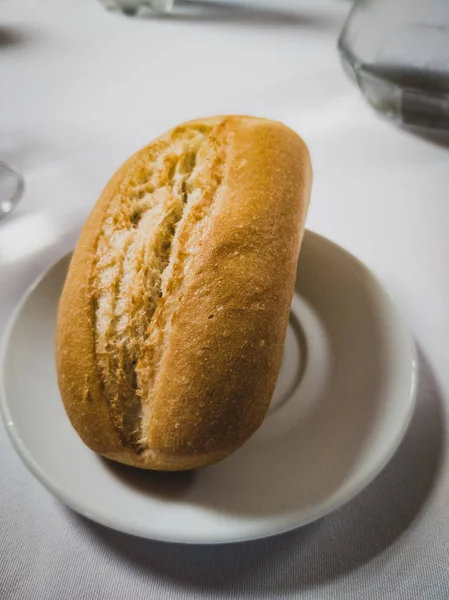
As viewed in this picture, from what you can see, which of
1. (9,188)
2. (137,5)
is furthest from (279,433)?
(137,5)

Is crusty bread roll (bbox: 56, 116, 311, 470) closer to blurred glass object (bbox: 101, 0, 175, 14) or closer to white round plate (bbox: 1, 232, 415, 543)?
white round plate (bbox: 1, 232, 415, 543)

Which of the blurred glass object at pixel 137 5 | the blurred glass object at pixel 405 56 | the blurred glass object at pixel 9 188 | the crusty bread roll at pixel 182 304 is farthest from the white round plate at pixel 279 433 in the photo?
the blurred glass object at pixel 137 5

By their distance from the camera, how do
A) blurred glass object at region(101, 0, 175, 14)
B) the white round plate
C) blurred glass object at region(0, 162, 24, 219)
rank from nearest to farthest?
the white round plate, blurred glass object at region(0, 162, 24, 219), blurred glass object at region(101, 0, 175, 14)

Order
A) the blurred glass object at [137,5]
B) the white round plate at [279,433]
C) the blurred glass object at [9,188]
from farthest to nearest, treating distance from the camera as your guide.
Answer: the blurred glass object at [137,5], the blurred glass object at [9,188], the white round plate at [279,433]

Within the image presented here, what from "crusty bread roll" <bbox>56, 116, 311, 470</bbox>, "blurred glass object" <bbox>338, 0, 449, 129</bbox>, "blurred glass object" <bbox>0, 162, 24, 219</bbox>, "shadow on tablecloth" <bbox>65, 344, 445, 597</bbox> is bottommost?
"shadow on tablecloth" <bbox>65, 344, 445, 597</bbox>

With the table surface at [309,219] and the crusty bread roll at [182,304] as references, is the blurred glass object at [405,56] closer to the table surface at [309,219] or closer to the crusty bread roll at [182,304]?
the table surface at [309,219]

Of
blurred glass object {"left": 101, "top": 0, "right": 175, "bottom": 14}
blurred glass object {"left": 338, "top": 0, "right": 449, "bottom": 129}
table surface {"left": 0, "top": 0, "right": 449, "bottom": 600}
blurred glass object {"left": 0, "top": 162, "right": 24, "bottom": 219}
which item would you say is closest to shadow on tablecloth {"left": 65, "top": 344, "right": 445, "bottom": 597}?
table surface {"left": 0, "top": 0, "right": 449, "bottom": 600}
